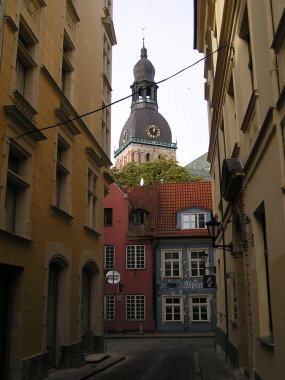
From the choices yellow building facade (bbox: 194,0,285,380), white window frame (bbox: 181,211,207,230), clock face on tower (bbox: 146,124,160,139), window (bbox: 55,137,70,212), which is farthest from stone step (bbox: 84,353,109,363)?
clock face on tower (bbox: 146,124,160,139)

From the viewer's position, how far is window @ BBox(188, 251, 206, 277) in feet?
110

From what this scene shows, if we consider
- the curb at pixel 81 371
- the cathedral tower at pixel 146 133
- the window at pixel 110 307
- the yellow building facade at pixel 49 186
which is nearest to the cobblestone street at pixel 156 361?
the curb at pixel 81 371

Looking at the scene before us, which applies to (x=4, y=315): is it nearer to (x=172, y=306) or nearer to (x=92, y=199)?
(x=92, y=199)

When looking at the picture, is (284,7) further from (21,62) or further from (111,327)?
(111,327)

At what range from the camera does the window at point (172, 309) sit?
107 ft

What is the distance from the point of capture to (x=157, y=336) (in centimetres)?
3006

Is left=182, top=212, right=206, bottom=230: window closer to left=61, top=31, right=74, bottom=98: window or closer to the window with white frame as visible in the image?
the window with white frame

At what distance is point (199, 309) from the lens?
3275cm

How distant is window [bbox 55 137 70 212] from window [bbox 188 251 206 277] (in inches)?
770

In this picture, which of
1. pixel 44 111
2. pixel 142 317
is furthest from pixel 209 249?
pixel 44 111

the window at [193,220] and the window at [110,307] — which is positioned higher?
the window at [193,220]

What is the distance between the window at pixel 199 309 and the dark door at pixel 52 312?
19.5 metres

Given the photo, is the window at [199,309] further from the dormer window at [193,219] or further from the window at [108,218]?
the window at [108,218]

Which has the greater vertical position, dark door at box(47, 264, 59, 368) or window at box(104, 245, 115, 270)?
window at box(104, 245, 115, 270)
